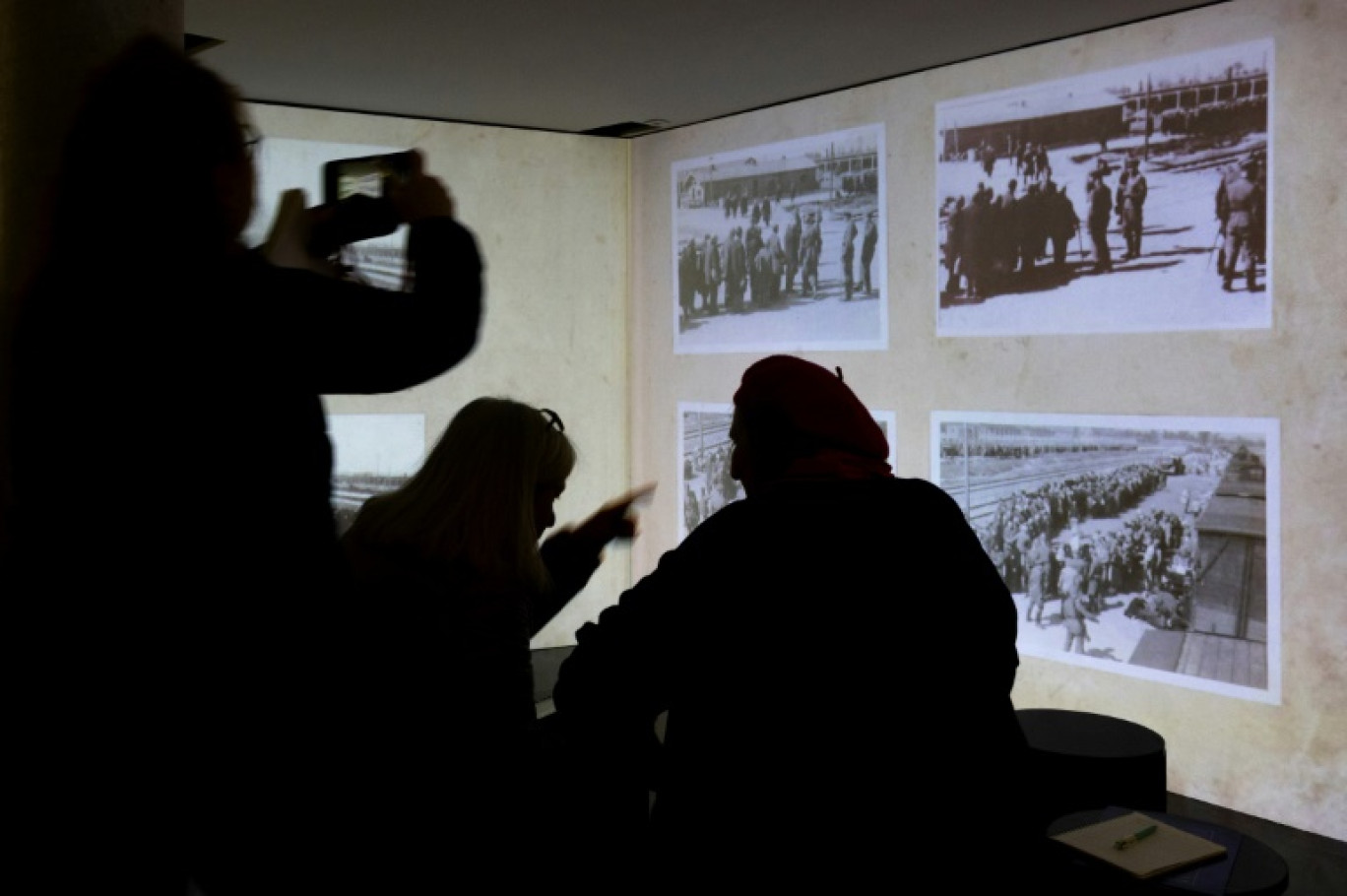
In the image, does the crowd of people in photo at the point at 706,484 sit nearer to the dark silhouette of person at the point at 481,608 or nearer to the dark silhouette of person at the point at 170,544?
the dark silhouette of person at the point at 481,608

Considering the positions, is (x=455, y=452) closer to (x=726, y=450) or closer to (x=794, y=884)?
(x=794, y=884)

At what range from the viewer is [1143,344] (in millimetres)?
4750

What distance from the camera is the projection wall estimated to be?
4.29m

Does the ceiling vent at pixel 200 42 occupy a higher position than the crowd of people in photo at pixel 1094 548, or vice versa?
the ceiling vent at pixel 200 42

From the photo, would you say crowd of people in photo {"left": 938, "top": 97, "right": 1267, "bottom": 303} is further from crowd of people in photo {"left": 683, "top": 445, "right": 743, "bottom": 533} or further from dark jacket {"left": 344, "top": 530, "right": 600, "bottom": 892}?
dark jacket {"left": 344, "top": 530, "right": 600, "bottom": 892}

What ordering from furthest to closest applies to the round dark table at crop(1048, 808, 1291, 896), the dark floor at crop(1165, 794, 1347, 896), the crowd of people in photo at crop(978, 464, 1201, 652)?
the crowd of people in photo at crop(978, 464, 1201, 652) < the dark floor at crop(1165, 794, 1347, 896) < the round dark table at crop(1048, 808, 1291, 896)

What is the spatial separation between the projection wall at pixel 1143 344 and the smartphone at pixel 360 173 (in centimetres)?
356

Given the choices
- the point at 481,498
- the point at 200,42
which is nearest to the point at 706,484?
the point at 200,42

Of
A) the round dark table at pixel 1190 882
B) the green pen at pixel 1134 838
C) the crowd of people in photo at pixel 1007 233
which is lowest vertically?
the round dark table at pixel 1190 882

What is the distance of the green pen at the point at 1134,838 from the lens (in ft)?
9.18

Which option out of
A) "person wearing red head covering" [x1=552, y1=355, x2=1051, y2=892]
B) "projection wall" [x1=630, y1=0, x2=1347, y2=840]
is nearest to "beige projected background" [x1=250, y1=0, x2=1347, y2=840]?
"projection wall" [x1=630, y1=0, x2=1347, y2=840]

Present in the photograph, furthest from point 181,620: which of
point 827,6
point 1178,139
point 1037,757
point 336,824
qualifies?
point 1178,139

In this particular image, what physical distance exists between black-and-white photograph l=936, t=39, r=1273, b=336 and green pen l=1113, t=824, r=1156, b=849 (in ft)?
7.49

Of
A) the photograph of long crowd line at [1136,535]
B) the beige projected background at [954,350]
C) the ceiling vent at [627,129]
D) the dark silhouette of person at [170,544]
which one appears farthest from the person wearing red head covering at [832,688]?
the ceiling vent at [627,129]
